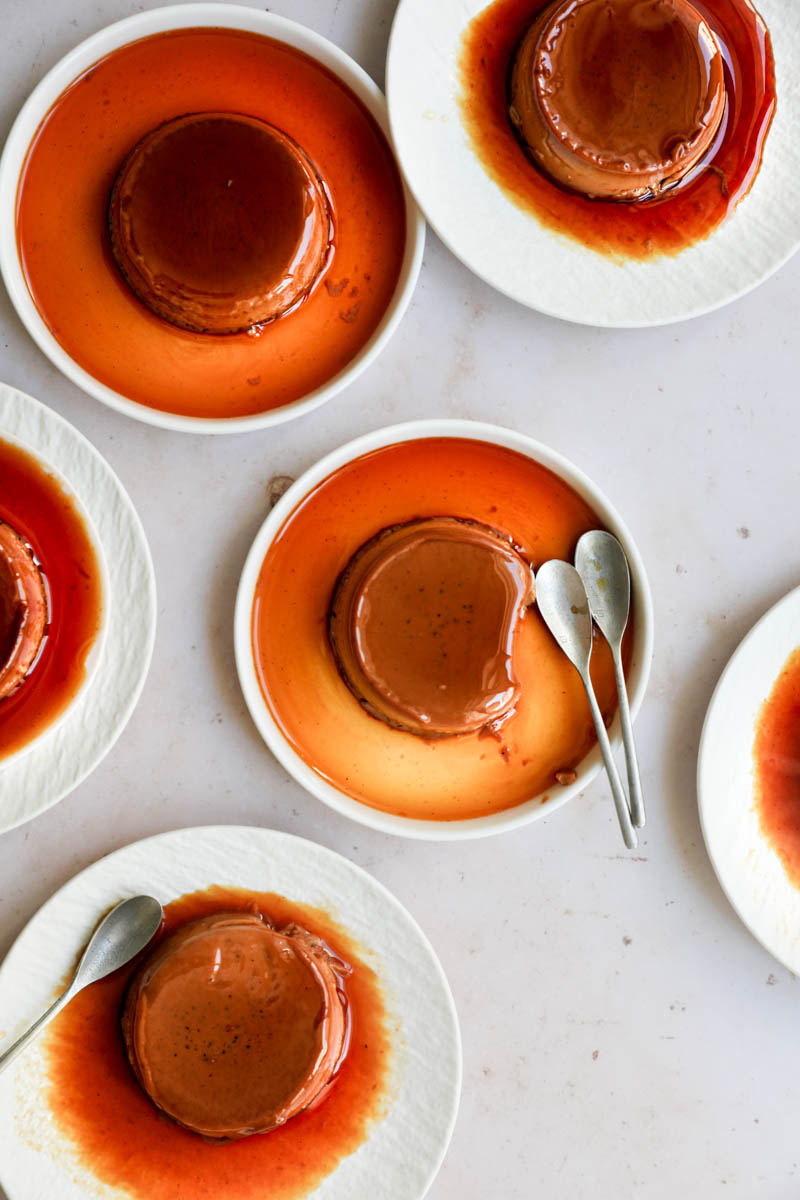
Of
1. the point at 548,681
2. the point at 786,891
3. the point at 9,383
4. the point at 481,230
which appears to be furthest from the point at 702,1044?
the point at 9,383

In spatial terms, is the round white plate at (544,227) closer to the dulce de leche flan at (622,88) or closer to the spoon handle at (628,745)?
the dulce de leche flan at (622,88)

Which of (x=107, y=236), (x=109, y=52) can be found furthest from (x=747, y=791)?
(x=109, y=52)

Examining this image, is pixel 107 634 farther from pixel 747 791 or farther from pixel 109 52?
pixel 747 791

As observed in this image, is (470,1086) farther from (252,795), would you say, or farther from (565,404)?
(565,404)

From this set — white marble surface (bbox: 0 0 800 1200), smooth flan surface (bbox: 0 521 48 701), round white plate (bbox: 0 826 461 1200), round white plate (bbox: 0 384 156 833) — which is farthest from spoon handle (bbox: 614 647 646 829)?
smooth flan surface (bbox: 0 521 48 701)

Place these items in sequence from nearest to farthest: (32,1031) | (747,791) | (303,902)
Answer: (32,1031), (303,902), (747,791)

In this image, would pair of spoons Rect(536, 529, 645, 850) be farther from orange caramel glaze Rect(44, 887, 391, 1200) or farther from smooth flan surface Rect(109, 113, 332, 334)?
smooth flan surface Rect(109, 113, 332, 334)

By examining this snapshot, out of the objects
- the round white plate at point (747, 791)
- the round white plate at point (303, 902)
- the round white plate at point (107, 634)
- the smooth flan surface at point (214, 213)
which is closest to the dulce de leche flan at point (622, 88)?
the smooth flan surface at point (214, 213)
